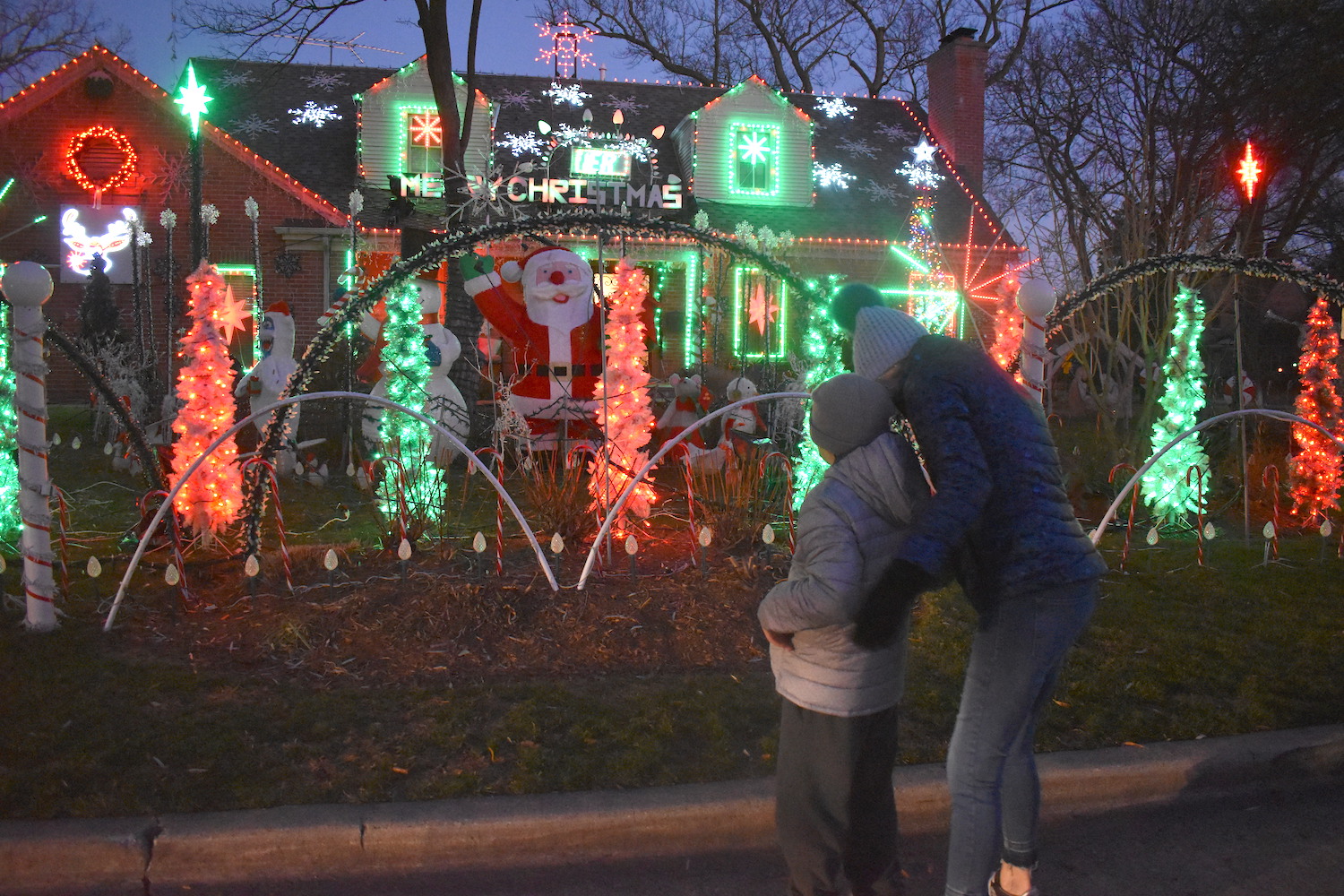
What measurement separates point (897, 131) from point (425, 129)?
10.3 m

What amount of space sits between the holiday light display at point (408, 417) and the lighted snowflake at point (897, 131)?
51.4 feet

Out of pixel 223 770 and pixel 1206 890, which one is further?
pixel 223 770

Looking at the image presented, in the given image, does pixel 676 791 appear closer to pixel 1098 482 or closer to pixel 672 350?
pixel 1098 482

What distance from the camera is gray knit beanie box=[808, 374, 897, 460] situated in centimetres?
236

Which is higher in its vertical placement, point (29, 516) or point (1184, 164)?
point (1184, 164)

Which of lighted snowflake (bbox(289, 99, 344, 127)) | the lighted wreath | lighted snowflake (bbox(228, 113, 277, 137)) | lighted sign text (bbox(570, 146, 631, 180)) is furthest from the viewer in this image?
lighted snowflake (bbox(289, 99, 344, 127))

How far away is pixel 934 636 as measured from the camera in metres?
5.04

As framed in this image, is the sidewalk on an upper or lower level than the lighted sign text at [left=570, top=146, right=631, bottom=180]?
lower

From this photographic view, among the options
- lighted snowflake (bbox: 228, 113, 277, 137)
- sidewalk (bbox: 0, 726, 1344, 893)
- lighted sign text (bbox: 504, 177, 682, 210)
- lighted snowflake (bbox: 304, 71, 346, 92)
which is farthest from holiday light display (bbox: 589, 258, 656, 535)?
lighted snowflake (bbox: 304, 71, 346, 92)

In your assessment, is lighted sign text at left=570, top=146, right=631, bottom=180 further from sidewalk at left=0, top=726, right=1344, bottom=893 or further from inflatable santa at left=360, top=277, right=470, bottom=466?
sidewalk at left=0, top=726, right=1344, bottom=893

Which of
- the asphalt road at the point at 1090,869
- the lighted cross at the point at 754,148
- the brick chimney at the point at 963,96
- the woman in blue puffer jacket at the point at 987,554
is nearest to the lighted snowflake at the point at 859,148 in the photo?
the brick chimney at the point at 963,96

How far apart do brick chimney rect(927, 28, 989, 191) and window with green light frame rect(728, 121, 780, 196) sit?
4444 mm

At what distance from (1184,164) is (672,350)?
914 cm

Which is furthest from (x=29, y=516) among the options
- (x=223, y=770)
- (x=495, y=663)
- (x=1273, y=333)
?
(x=1273, y=333)
